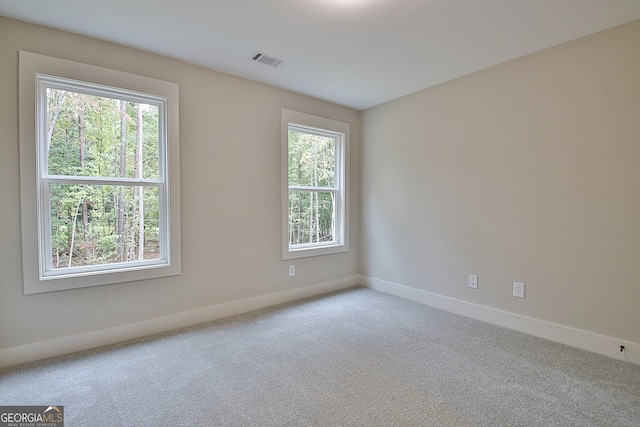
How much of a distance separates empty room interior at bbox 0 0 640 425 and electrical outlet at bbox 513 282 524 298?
0.17ft

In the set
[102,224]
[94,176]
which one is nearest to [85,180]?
[94,176]

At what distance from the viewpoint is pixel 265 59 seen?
2684mm

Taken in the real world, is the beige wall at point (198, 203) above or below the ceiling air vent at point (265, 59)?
below

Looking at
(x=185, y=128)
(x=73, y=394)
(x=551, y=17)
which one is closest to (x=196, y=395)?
(x=73, y=394)

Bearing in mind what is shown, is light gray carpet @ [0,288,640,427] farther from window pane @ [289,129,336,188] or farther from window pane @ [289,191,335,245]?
window pane @ [289,129,336,188]

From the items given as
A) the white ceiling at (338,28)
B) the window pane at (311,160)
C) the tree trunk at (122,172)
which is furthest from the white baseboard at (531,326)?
the tree trunk at (122,172)

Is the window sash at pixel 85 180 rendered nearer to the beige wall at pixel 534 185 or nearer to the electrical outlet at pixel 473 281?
the beige wall at pixel 534 185

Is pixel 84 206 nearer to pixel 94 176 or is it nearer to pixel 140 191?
pixel 94 176

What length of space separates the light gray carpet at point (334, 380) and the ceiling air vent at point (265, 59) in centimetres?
246

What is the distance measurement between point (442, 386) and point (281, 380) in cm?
103

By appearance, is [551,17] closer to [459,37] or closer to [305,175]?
[459,37]

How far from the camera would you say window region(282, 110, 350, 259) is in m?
3.53

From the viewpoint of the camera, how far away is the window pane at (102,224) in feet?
7.61

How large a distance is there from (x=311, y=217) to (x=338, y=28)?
219cm
